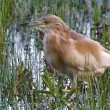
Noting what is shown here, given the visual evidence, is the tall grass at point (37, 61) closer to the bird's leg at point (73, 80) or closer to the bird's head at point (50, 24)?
the bird's leg at point (73, 80)

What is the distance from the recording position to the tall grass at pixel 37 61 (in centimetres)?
549

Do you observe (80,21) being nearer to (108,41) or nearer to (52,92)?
(108,41)

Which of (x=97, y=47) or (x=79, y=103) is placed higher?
(x=97, y=47)

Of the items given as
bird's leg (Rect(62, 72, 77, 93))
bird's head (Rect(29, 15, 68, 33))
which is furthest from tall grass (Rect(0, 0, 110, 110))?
bird's head (Rect(29, 15, 68, 33))

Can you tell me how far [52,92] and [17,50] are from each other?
8.09ft

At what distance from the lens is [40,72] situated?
6.89m

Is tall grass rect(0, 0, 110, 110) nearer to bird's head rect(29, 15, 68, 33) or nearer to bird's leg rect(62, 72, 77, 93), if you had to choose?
bird's leg rect(62, 72, 77, 93)

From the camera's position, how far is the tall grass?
549cm

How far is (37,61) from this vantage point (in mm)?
7324

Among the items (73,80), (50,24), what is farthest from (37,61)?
(50,24)

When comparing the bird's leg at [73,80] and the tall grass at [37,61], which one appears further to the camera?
the bird's leg at [73,80]

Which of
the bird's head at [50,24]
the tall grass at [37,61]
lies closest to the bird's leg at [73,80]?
the tall grass at [37,61]

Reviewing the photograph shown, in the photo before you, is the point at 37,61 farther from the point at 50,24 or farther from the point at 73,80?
the point at 50,24

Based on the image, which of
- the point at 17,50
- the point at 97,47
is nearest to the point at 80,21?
the point at 17,50
